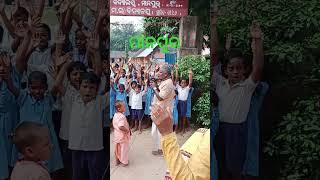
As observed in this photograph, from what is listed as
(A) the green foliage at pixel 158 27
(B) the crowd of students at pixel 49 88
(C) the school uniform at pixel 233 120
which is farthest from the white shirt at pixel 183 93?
(B) the crowd of students at pixel 49 88

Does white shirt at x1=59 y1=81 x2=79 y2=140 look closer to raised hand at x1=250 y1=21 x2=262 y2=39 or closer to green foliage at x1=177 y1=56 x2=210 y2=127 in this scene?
raised hand at x1=250 y1=21 x2=262 y2=39

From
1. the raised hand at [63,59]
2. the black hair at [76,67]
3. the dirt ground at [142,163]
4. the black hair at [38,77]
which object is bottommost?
the dirt ground at [142,163]

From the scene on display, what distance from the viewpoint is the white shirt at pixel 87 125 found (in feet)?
8.27

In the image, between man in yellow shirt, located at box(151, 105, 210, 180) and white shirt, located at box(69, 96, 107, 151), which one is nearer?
white shirt, located at box(69, 96, 107, 151)

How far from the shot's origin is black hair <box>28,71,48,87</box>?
2479 millimetres

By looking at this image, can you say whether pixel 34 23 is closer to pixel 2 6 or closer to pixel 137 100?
pixel 2 6

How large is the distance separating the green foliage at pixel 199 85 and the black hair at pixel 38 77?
1.77 metres

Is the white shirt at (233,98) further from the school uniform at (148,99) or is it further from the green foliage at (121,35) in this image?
the school uniform at (148,99)

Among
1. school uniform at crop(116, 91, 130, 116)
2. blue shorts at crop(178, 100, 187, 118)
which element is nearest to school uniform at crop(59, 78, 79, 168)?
blue shorts at crop(178, 100, 187, 118)

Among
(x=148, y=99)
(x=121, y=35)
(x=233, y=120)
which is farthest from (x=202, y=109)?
(x=233, y=120)

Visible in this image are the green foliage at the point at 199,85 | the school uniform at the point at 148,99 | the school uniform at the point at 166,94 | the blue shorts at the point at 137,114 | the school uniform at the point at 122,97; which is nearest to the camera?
the green foliage at the point at 199,85

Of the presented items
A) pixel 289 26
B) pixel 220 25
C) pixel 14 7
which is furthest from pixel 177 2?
pixel 14 7

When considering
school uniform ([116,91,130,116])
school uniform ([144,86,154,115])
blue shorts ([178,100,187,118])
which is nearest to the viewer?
blue shorts ([178,100,187,118])

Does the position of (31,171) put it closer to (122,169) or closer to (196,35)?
(196,35)
